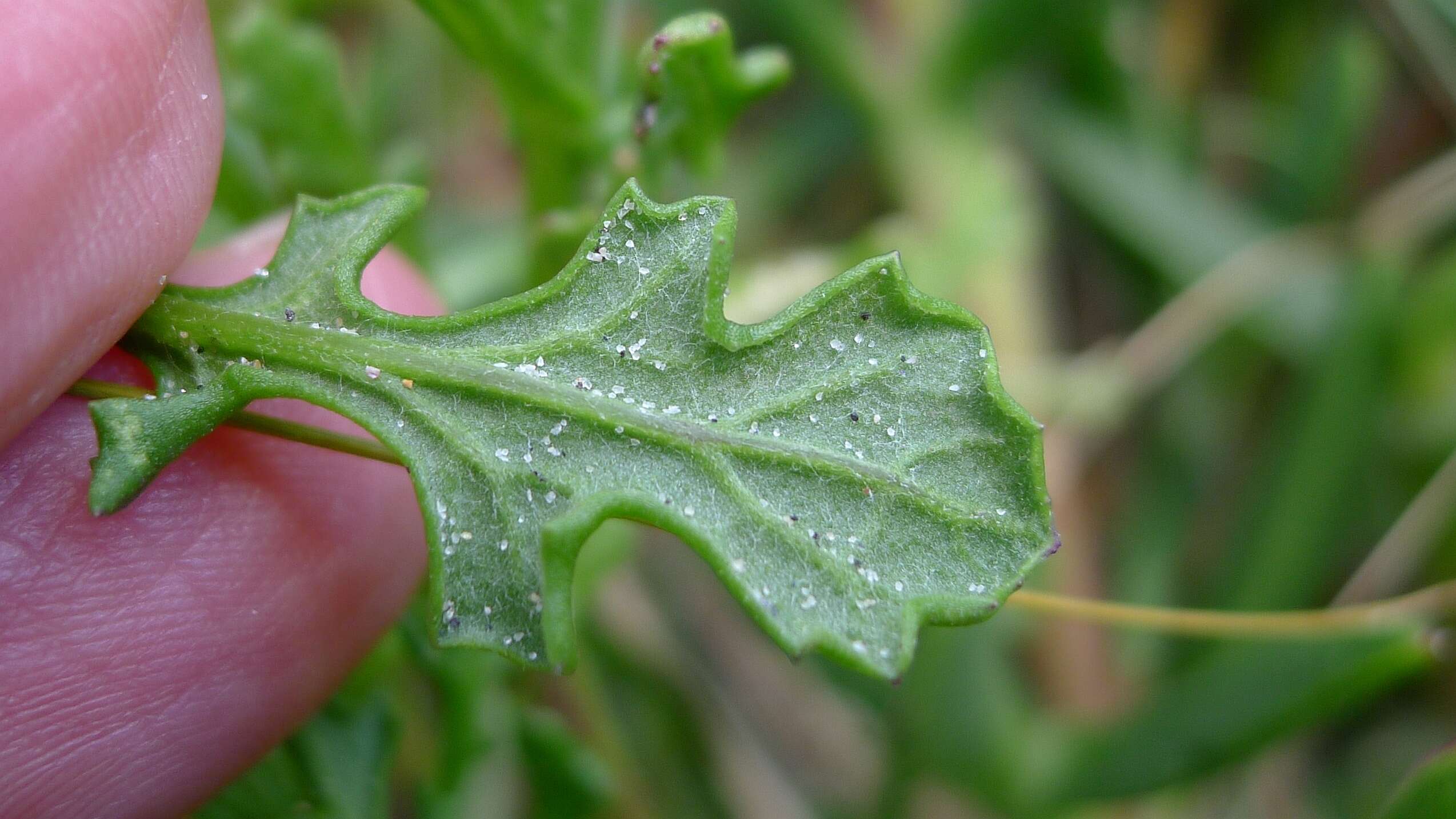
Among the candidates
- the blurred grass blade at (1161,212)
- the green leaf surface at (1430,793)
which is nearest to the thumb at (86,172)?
the green leaf surface at (1430,793)

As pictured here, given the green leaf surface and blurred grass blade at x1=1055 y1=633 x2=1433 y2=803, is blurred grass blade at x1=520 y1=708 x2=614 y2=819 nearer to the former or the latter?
blurred grass blade at x1=1055 y1=633 x2=1433 y2=803

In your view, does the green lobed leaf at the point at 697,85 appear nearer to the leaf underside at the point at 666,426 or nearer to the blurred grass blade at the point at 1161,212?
the leaf underside at the point at 666,426

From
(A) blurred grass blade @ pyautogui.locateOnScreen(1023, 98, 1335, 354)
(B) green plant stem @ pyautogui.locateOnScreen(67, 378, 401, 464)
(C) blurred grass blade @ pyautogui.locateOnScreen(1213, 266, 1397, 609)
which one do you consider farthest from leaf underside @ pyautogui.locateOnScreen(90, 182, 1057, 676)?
(A) blurred grass blade @ pyautogui.locateOnScreen(1023, 98, 1335, 354)

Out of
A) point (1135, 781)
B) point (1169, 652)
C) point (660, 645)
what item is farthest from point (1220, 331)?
point (660, 645)

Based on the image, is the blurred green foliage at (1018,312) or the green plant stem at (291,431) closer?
the green plant stem at (291,431)

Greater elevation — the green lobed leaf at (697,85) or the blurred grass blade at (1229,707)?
the green lobed leaf at (697,85)

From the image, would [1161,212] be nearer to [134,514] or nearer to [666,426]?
[666,426]

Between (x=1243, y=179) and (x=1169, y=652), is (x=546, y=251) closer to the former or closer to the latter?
(x=1169, y=652)
